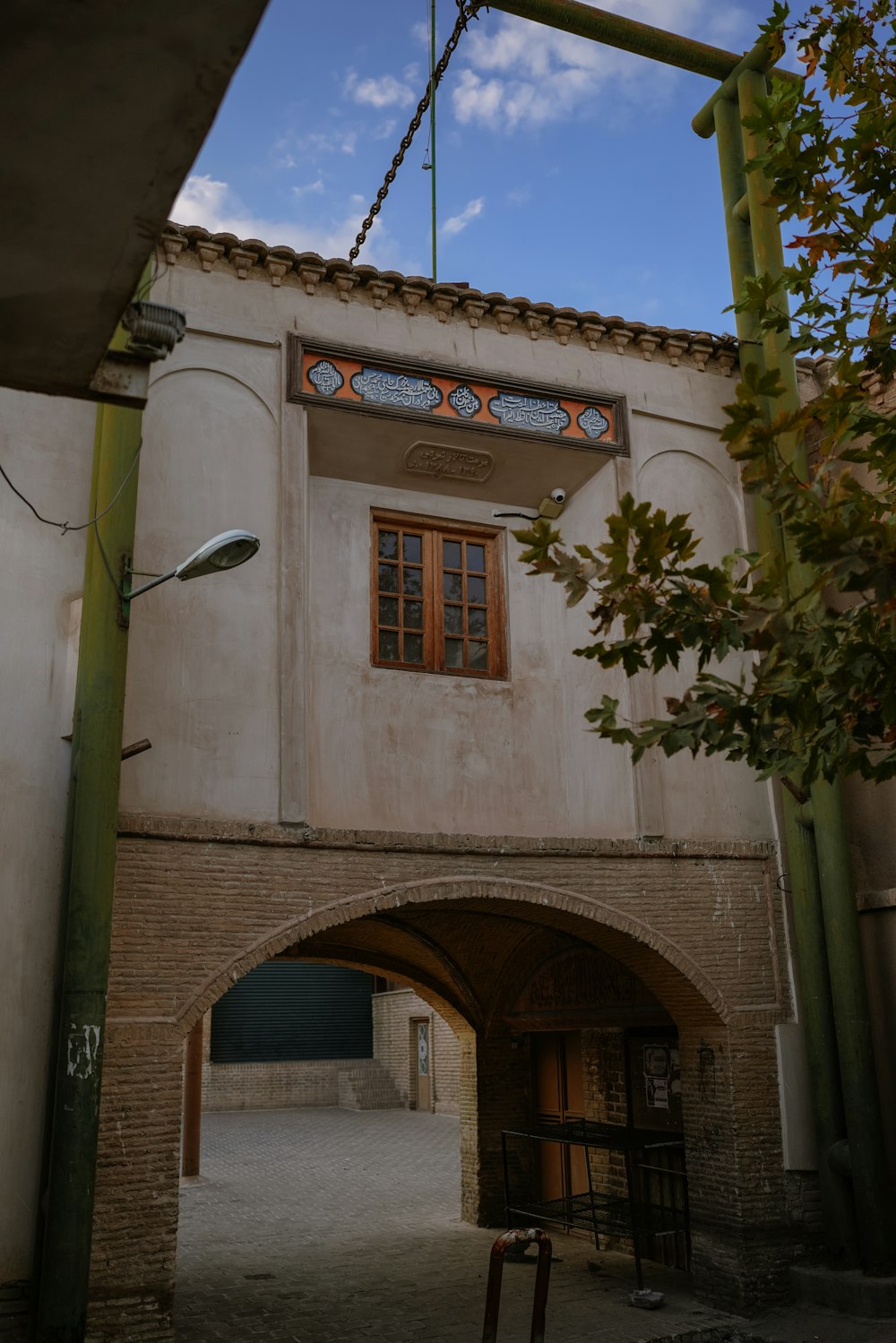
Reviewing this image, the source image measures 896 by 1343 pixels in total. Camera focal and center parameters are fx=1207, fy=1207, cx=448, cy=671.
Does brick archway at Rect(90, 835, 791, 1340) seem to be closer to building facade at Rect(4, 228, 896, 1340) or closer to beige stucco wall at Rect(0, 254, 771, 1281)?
building facade at Rect(4, 228, 896, 1340)

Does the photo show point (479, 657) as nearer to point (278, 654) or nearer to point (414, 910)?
point (278, 654)

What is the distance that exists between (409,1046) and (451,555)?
725 inches

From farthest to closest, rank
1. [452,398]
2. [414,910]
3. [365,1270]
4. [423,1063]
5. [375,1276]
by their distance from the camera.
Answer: [423,1063], [414,910], [365,1270], [375,1276], [452,398]

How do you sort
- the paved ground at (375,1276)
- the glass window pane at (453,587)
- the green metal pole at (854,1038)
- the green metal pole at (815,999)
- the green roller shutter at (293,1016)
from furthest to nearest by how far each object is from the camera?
the green roller shutter at (293,1016), the glass window pane at (453,587), the green metal pole at (815,999), the green metal pole at (854,1038), the paved ground at (375,1276)

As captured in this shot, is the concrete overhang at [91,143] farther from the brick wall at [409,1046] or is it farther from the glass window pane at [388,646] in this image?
the brick wall at [409,1046]

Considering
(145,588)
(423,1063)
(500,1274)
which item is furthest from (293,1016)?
(500,1274)

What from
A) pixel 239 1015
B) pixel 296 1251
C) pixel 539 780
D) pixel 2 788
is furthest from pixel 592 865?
pixel 239 1015

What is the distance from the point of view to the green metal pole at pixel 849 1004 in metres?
9.13

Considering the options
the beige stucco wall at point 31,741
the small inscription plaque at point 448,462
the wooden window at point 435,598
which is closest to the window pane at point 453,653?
the wooden window at point 435,598

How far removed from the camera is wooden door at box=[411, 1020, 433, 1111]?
1002 inches

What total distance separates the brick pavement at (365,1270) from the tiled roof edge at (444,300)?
793 cm

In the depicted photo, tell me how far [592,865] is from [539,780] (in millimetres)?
790

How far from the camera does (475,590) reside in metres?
10.2

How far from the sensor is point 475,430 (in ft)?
32.4
